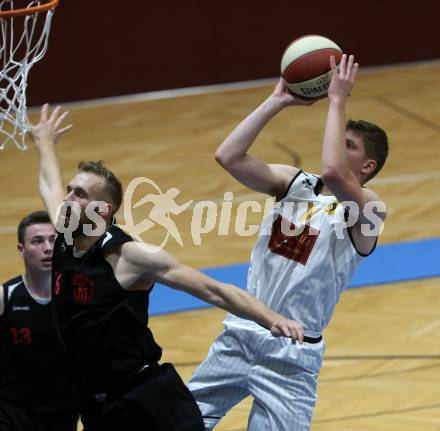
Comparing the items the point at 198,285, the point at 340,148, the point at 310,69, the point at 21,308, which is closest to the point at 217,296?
the point at 198,285

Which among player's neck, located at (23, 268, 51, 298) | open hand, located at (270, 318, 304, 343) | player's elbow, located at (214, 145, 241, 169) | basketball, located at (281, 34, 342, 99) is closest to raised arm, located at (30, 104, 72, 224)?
player's neck, located at (23, 268, 51, 298)

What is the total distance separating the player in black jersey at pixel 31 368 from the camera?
5.37 meters

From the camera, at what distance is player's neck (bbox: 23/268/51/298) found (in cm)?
548

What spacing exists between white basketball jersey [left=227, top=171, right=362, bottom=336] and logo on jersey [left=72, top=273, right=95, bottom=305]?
84 cm

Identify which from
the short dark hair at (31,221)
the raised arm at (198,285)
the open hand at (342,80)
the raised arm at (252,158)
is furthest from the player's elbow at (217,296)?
the short dark hair at (31,221)

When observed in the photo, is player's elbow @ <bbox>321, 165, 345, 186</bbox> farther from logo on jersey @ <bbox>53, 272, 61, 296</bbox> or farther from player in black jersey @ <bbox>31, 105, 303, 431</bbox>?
logo on jersey @ <bbox>53, 272, 61, 296</bbox>

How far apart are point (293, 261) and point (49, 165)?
1297 mm

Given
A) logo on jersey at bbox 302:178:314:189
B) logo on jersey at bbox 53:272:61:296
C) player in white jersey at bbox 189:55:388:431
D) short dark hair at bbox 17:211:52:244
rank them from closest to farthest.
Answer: logo on jersey at bbox 53:272:61:296, player in white jersey at bbox 189:55:388:431, logo on jersey at bbox 302:178:314:189, short dark hair at bbox 17:211:52:244

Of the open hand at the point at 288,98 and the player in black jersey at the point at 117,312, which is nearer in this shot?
the player in black jersey at the point at 117,312

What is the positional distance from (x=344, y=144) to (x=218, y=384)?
1.26 meters

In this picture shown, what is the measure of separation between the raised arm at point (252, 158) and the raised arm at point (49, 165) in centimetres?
83

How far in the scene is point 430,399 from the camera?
663 cm

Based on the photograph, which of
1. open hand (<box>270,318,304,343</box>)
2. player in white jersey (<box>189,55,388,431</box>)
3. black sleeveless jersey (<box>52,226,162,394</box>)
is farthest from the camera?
player in white jersey (<box>189,55,388,431</box>)

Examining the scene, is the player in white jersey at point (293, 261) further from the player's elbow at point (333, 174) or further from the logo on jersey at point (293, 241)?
the player's elbow at point (333, 174)
